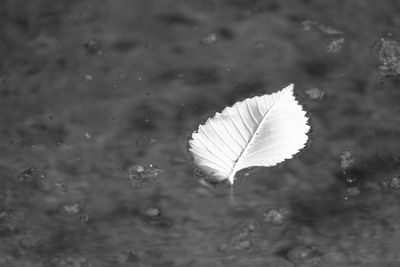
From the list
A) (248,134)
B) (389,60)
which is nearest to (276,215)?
Result: (248,134)

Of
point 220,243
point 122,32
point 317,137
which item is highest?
point 122,32

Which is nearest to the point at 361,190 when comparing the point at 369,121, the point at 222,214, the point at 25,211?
the point at 369,121

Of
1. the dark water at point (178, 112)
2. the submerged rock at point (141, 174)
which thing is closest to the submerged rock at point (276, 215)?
the dark water at point (178, 112)

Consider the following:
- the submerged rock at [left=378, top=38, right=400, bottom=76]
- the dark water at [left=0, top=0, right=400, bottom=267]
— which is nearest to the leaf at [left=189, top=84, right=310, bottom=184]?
the dark water at [left=0, top=0, right=400, bottom=267]

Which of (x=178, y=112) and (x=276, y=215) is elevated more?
(x=178, y=112)

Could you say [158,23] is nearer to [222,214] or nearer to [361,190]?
[222,214]

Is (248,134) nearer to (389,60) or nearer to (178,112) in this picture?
(178,112)
